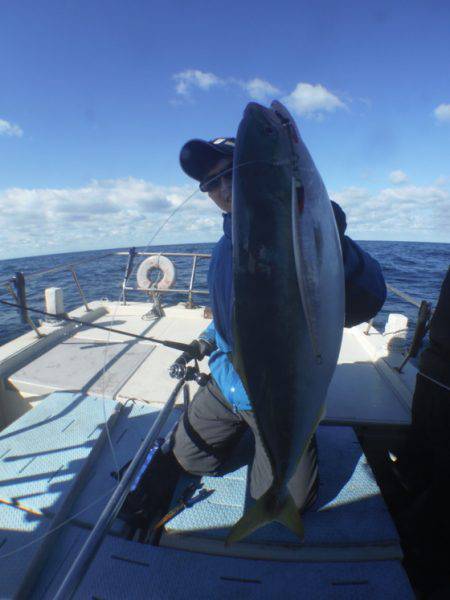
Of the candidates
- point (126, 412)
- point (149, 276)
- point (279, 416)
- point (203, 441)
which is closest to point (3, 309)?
point (149, 276)

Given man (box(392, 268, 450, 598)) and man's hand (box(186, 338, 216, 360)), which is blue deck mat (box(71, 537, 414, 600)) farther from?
man's hand (box(186, 338, 216, 360))

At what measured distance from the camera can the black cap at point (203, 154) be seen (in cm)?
203

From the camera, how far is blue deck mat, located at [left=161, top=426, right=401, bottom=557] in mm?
1931

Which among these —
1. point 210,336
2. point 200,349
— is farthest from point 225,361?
point 210,336

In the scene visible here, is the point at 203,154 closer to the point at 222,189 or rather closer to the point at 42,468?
the point at 222,189

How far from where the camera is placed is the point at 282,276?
1.05 meters

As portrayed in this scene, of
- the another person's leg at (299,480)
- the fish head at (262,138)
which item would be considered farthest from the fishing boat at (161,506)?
the fish head at (262,138)

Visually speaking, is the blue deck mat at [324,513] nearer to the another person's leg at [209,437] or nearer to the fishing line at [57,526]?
the another person's leg at [209,437]

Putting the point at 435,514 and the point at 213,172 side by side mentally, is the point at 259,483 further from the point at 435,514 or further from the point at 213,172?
the point at 213,172

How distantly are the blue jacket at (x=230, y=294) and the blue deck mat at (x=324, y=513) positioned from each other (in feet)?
2.22

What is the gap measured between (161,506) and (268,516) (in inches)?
46.8

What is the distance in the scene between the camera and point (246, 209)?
107 centimetres

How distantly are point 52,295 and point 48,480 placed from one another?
3832 millimetres

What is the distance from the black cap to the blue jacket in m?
0.45
